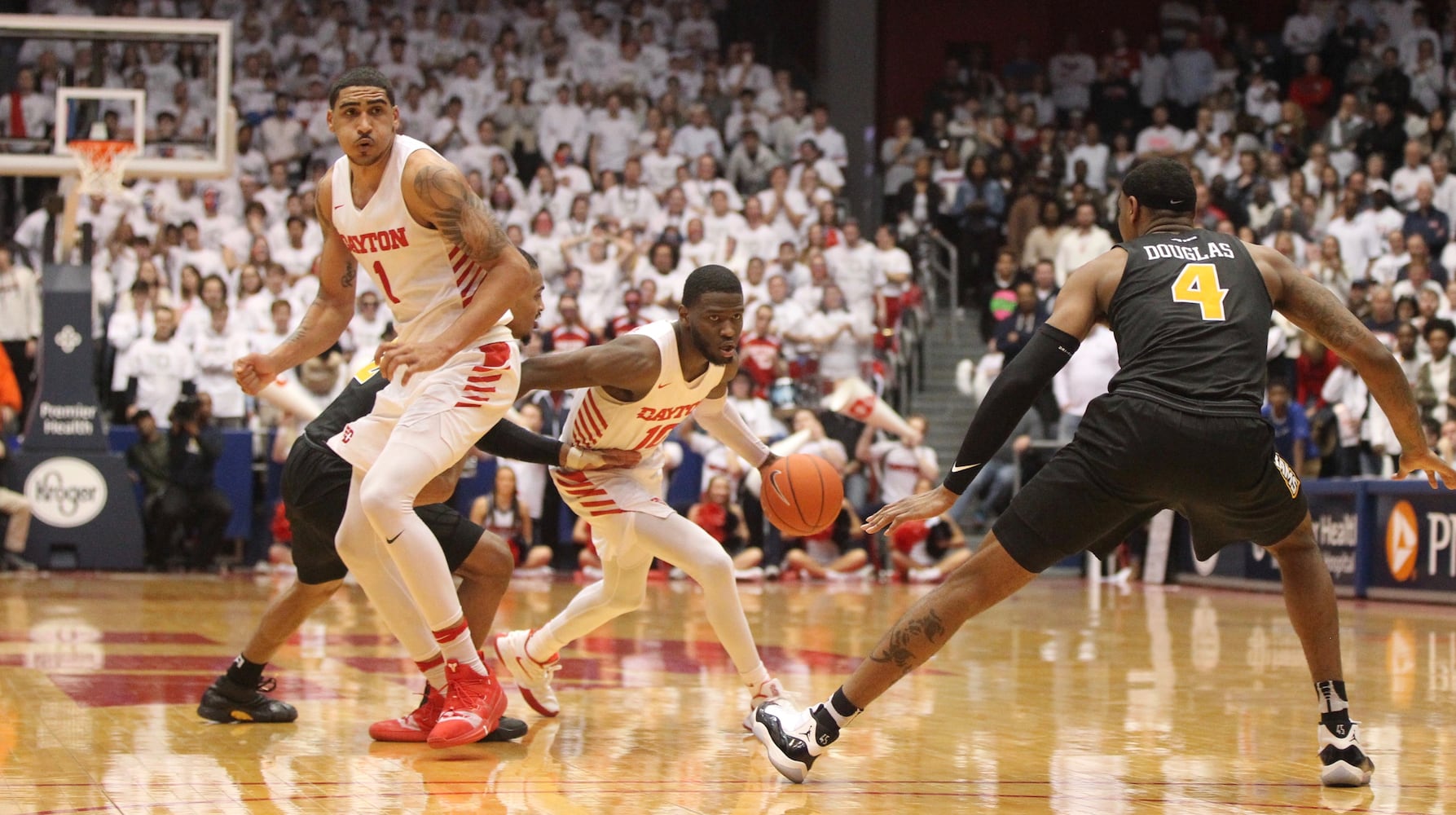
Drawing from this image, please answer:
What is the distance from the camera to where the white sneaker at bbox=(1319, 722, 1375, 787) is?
552 cm

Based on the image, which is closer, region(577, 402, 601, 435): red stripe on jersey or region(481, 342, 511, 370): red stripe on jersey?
region(481, 342, 511, 370): red stripe on jersey

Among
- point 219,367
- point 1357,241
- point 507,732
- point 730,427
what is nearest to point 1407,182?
point 1357,241

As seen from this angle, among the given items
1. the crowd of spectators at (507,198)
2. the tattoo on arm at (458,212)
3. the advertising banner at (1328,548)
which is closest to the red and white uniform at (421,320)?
→ the tattoo on arm at (458,212)

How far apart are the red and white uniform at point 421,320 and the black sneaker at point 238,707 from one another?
1.13 meters

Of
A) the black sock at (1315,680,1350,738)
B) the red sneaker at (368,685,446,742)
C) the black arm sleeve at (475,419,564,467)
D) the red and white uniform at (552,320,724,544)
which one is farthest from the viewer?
the red and white uniform at (552,320,724,544)

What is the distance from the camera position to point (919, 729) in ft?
22.1

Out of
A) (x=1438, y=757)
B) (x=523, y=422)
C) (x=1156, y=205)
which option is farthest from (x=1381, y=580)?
(x=1156, y=205)

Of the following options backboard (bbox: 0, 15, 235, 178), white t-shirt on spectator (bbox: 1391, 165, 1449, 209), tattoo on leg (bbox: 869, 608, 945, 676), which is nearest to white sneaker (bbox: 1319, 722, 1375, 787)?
tattoo on leg (bbox: 869, 608, 945, 676)

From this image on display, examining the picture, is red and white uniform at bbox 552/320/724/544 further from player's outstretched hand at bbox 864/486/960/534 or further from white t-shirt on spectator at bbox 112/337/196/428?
white t-shirt on spectator at bbox 112/337/196/428

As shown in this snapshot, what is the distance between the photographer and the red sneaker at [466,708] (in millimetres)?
6082

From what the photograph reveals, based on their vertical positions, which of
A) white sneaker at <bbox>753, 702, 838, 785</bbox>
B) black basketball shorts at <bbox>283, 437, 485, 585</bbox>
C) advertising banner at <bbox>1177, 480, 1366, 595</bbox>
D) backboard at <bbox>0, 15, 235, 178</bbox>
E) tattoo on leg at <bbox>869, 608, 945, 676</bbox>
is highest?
backboard at <bbox>0, 15, 235, 178</bbox>

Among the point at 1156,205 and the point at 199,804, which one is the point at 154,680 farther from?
the point at 1156,205

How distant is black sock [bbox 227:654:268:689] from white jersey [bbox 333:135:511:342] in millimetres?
1492

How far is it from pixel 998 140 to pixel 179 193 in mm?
10668
